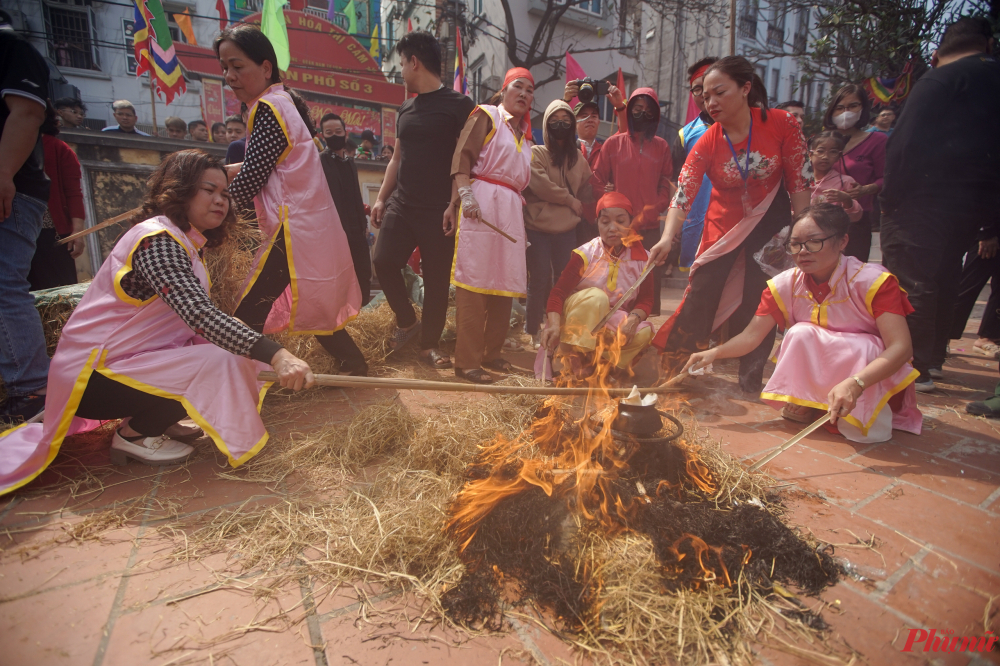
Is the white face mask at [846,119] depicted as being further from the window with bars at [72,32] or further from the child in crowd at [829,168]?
the window with bars at [72,32]

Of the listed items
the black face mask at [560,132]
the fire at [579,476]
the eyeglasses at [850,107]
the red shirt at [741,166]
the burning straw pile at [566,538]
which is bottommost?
the burning straw pile at [566,538]

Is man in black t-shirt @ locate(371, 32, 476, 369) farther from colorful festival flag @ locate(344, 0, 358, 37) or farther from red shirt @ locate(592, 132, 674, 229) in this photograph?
colorful festival flag @ locate(344, 0, 358, 37)

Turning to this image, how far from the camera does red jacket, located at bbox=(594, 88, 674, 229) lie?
4.76 m

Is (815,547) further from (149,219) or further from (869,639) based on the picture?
(149,219)

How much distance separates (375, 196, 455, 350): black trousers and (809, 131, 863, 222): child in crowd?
3247 millimetres

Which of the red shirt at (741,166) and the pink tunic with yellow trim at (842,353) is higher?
the red shirt at (741,166)

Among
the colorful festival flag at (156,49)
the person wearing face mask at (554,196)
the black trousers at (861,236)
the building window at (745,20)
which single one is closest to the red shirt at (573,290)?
the person wearing face mask at (554,196)

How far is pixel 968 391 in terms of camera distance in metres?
3.88

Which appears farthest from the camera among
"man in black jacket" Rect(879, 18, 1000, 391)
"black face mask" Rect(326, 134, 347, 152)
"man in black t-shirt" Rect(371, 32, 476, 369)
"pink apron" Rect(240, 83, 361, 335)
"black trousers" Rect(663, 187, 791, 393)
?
"black face mask" Rect(326, 134, 347, 152)

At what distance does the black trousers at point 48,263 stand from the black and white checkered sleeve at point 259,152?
6.65ft

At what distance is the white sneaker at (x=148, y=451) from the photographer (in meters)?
2.55

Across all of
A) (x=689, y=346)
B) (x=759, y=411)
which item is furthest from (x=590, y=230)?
(x=759, y=411)

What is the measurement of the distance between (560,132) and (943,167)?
8.76 feet

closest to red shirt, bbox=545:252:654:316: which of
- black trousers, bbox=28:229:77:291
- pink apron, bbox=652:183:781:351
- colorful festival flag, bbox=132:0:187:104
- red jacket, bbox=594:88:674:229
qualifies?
pink apron, bbox=652:183:781:351
